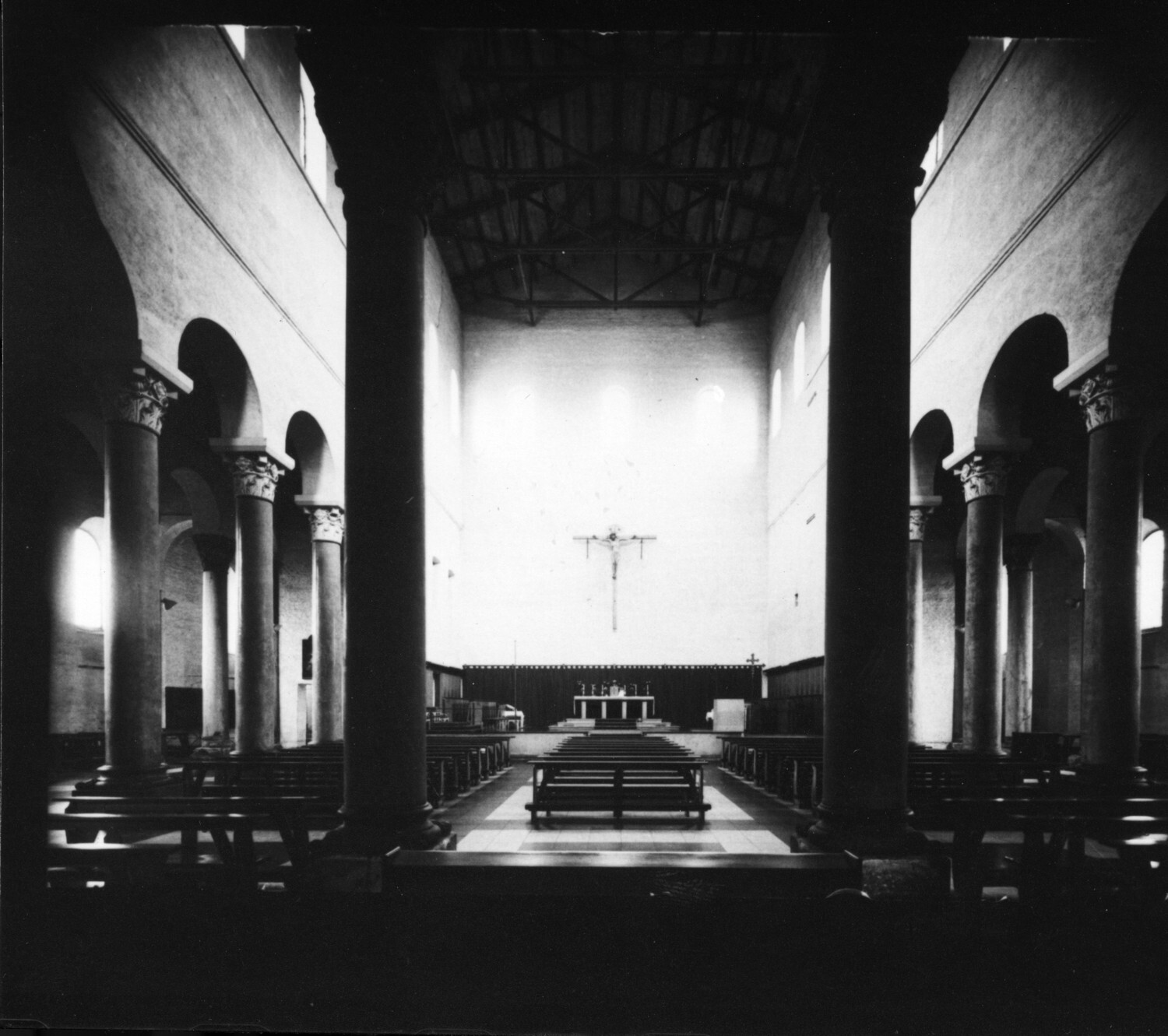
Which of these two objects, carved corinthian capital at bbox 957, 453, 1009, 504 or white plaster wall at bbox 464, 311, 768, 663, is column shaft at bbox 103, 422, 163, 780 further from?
white plaster wall at bbox 464, 311, 768, 663

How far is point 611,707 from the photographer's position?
26.4m

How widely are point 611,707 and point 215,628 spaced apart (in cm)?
1208

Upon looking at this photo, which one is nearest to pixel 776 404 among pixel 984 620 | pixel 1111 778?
pixel 984 620

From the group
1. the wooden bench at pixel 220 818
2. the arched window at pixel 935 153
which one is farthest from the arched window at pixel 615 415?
the wooden bench at pixel 220 818

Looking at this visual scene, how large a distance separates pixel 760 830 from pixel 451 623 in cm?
1796

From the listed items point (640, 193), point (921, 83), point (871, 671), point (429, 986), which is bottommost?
point (429, 986)

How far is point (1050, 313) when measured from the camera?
11.1 m

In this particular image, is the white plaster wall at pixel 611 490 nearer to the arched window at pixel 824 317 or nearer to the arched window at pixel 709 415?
the arched window at pixel 709 415

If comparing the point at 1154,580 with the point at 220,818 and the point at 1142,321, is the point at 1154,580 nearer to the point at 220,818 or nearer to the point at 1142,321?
the point at 1142,321

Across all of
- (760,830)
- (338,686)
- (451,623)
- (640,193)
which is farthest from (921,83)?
(451,623)

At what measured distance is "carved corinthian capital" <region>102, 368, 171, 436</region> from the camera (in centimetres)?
984

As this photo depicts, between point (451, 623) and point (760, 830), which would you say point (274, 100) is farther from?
point (451, 623)

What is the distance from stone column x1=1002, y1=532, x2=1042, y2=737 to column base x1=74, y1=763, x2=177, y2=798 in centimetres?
1342

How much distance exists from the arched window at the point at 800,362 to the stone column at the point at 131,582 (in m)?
16.8
